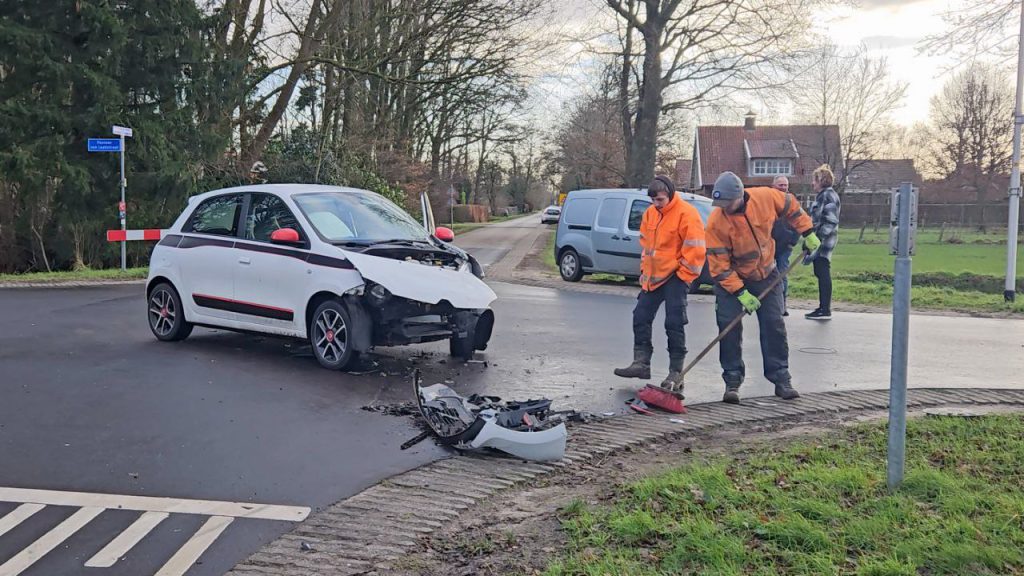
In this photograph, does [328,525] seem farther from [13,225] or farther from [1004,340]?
[13,225]

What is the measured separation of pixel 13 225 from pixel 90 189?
250 centimetres

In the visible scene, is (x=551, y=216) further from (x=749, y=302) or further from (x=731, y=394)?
(x=749, y=302)

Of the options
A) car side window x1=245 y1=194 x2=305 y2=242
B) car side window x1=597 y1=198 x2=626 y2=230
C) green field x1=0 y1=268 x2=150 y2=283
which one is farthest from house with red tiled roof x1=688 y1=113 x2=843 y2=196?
car side window x1=245 y1=194 x2=305 y2=242

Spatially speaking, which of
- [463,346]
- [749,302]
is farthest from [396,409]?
[749,302]

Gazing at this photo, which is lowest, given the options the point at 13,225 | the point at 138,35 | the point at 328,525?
the point at 328,525

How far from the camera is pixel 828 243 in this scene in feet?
41.8

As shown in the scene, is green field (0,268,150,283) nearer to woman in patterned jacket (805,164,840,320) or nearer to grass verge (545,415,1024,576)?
woman in patterned jacket (805,164,840,320)

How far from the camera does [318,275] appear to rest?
7953 millimetres

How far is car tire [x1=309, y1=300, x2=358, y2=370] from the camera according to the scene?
780 cm

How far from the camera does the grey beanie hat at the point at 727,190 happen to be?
697cm

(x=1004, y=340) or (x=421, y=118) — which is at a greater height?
(x=421, y=118)

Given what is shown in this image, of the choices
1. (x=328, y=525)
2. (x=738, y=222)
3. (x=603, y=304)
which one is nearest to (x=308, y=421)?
(x=328, y=525)

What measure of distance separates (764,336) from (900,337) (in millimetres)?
3118

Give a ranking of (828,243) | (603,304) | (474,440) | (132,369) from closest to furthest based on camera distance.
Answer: (474,440), (132,369), (828,243), (603,304)
